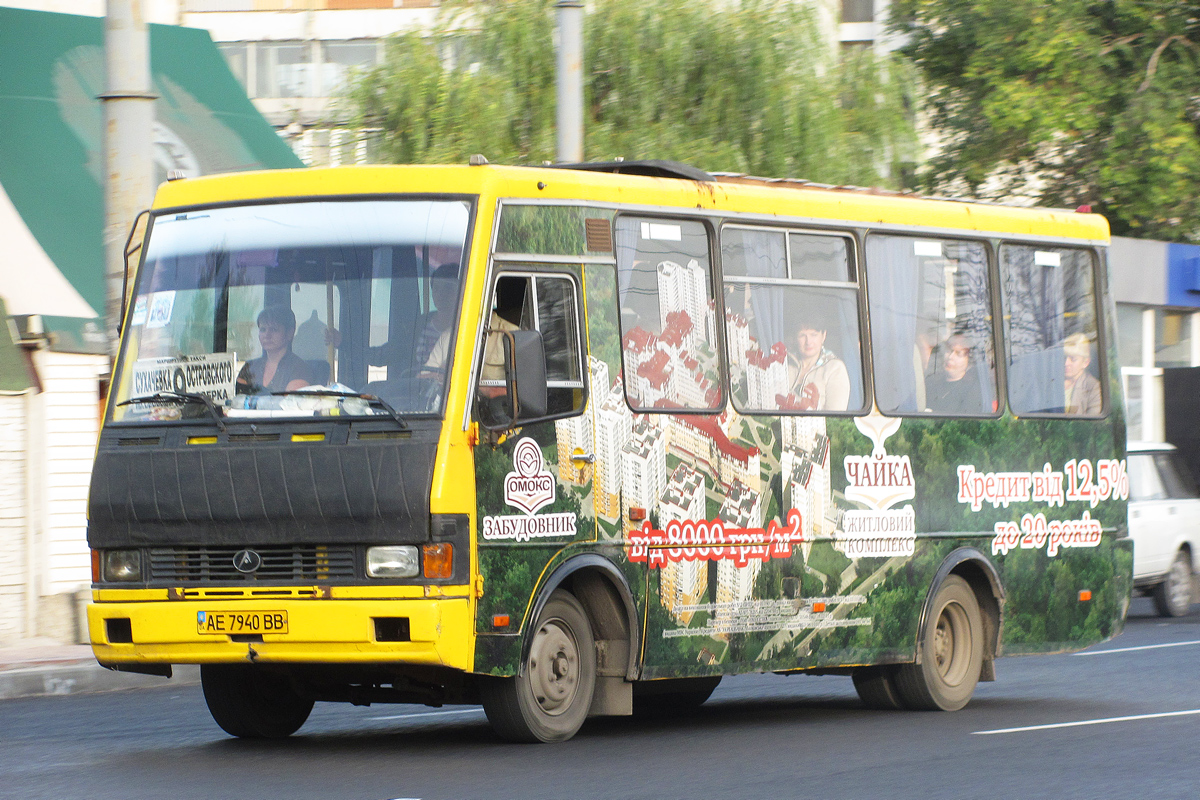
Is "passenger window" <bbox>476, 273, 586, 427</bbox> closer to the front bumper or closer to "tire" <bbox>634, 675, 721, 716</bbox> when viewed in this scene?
the front bumper

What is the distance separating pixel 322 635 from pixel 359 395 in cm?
114

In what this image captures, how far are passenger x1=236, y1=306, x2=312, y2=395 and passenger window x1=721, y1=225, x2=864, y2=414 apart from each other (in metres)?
2.63

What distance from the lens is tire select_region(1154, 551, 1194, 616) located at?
70.4ft

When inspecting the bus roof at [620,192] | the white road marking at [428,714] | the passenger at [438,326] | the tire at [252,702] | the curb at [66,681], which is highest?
the bus roof at [620,192]

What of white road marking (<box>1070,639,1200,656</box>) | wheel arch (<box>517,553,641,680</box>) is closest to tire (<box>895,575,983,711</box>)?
wheel arch (<box>517,553,641,680</box>)

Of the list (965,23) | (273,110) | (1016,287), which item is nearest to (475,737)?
(1016,287)

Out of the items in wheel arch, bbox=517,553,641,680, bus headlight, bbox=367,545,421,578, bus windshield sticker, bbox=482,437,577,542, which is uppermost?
bus windshield sticker, bbox=482,437,577,542

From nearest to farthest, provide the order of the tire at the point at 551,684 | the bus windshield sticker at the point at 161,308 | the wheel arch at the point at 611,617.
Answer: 1. the tire at the point at 551,684
2. the bus windshield sticker at the point at 161,308
3. the wheel arch at the point at 611,617

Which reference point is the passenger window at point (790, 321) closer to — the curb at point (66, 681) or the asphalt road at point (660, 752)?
the asphalt road at point (660, 752)

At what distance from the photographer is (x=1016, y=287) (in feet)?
41.9

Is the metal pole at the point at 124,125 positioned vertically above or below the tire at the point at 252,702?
above

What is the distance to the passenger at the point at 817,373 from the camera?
1111 centimetres

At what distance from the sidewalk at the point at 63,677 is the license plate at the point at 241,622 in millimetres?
4381

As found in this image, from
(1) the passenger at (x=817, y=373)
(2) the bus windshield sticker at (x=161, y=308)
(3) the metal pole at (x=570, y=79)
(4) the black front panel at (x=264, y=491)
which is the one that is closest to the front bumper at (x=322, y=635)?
(4) the black front panel at (x=264, y=491)
